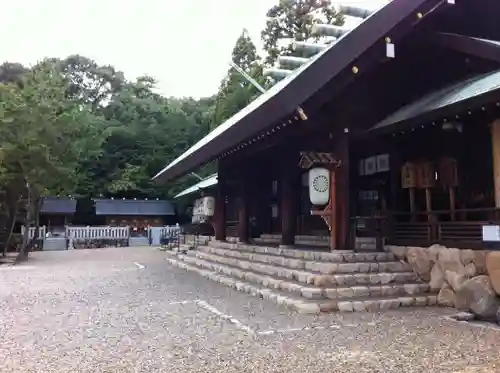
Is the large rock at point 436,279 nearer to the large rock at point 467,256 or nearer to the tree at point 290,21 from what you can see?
the large rock at point 467,256

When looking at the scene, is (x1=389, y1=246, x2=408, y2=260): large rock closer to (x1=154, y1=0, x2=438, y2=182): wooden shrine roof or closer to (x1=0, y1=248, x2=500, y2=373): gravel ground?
(x1=0, y1=248, x2=500, y2=373): gravel ground

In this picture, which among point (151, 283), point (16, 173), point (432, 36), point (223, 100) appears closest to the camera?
point (432, 36)

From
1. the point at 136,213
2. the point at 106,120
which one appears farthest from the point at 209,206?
the point at 106,120

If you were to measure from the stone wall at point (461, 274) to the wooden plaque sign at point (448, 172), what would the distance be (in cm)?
108

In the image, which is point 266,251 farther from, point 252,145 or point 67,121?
point 67,121

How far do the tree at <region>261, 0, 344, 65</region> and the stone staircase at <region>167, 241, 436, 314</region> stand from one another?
16.8 m

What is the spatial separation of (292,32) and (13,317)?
21.2 meters

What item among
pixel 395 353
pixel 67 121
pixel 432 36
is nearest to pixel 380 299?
pixel 395 353

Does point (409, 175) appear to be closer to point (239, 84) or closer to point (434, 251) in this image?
point (434, 251)

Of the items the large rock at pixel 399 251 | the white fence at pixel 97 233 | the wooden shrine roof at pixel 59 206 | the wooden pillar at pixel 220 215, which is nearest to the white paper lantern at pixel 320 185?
the large rock at pixel 399 251

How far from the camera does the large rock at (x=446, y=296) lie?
251 inches

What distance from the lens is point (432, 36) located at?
7.60 metres

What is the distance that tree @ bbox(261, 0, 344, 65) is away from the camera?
912 inches

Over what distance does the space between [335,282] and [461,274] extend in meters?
1.71
